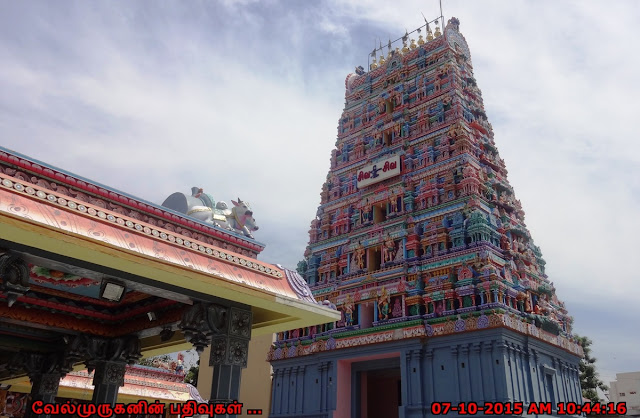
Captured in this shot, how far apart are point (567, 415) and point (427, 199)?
1059 centimetres

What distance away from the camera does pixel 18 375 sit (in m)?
15.8

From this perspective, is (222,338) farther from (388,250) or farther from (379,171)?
(379,171)

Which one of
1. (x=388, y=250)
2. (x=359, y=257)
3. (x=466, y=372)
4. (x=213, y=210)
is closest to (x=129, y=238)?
(x=213, y=210)

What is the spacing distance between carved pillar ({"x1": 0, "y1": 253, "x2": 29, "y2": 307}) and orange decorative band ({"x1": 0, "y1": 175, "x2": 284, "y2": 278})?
3.22 ft

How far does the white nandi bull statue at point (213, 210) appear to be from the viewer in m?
10.6

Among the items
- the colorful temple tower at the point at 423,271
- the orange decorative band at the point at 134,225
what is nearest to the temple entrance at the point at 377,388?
the colorful temple tower at the point at 423,271

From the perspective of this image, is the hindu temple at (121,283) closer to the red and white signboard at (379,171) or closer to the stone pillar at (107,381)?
the stone pillar at (107,381)

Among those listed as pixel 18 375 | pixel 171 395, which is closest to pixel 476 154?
pixel 171 395

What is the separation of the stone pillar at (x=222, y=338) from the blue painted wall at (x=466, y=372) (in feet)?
40.4

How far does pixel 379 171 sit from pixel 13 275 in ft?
69.9

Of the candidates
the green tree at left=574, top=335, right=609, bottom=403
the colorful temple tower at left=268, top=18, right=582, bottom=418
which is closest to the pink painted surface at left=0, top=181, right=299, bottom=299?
the colorful temple tower at left=268, top=18, right=582, bottom=418

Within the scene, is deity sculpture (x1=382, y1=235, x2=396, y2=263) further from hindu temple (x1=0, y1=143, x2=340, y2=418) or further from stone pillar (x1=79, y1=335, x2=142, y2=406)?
stone pillar (x1=79, y1=335, x2=142, y2=406)

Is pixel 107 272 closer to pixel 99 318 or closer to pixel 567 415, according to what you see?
pixel 99 318

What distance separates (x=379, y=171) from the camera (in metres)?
27.1
